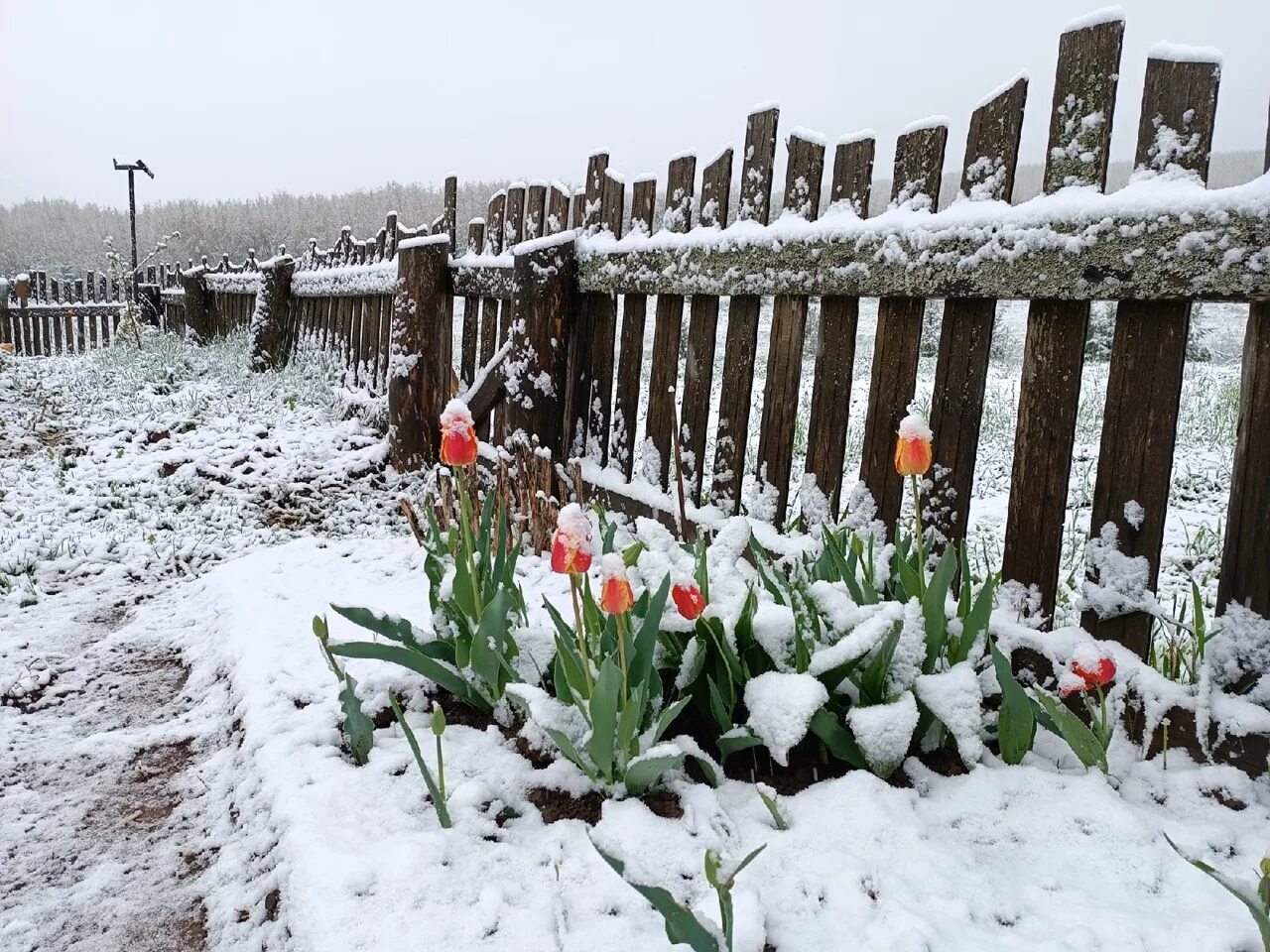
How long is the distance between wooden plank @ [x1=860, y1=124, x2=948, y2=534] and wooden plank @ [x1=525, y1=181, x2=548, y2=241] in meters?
2.25

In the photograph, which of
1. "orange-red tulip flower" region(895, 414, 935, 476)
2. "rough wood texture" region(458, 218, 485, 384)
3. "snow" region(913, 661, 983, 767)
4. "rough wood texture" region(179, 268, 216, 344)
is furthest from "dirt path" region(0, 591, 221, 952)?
"rough wood texture" region(179, 268, 216, 344)

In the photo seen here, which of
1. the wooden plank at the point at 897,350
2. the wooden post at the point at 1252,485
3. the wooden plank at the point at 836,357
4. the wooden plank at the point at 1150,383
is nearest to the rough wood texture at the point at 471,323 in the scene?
the wooden plank at the point at 836,357

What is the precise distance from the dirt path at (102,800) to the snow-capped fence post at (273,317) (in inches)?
217

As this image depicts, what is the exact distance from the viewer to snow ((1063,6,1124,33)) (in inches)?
72.4

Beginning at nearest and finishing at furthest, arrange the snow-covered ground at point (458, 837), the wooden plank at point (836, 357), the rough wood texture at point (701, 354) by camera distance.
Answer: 1. the snow-covered ground at point (458, 837)
2. the wooden plank at point (836, 357)
3. the rough wood texture at point (701, 354)

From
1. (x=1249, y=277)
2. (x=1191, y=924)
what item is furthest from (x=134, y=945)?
(x=1249, y=277)

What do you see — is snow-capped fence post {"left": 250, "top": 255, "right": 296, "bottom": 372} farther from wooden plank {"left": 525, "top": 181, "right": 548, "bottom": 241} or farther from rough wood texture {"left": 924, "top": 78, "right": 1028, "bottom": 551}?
rough wood texture {"left": 924, "top": 78, "right": 1028, "bottom": 551}

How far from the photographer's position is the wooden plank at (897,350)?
220cm

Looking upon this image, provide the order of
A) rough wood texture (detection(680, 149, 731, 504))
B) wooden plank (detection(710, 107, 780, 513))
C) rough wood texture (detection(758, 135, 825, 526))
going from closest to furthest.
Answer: rough wood texture (detection(758, 135, 825, 526)), wooden plank (detection(710, 107, 780, 513)), rough wood texture (detection(680, 149, 731, 504))

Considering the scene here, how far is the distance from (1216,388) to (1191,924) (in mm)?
6828

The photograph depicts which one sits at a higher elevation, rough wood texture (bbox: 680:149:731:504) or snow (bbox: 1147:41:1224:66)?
snow (bbox: 1147:41:1224:66)

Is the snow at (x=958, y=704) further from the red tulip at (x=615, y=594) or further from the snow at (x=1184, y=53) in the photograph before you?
the snow at (x=1184, y=53)

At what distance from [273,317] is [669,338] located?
610 centimetres

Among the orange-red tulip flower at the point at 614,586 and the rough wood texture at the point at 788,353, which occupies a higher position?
the rough wood texture at the point at 788,353
